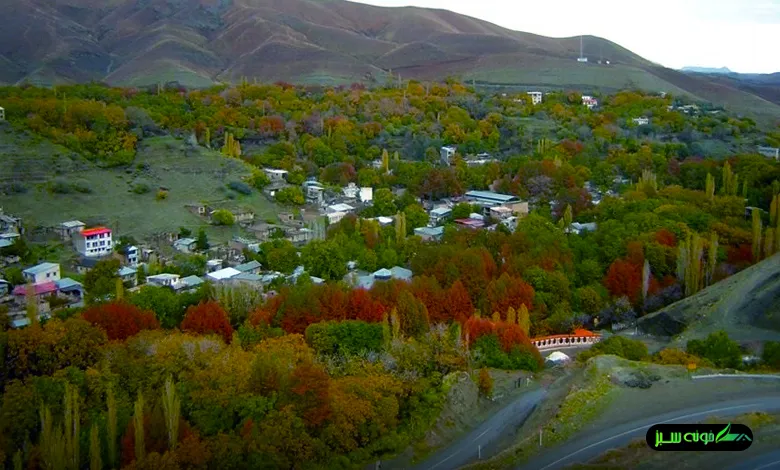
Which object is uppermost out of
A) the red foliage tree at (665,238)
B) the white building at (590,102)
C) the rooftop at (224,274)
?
the white building at (590,102)

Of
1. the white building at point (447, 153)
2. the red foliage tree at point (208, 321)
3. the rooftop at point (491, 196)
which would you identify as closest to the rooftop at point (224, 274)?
the red foliage tree at point (208, 321)

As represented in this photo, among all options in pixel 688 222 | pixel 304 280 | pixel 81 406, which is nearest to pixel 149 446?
pixel 81 406

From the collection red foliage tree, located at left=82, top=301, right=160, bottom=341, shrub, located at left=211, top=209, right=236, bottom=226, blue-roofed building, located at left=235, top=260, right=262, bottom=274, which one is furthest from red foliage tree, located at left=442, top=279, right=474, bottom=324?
shrub, located at left=211, top=209, right=236, bottom=226

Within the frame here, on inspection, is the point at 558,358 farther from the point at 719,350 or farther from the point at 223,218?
the point at 223,218

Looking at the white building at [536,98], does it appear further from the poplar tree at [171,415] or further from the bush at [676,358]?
the poplar tree at [171,415]

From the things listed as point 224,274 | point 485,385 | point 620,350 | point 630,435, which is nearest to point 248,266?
point 224,274

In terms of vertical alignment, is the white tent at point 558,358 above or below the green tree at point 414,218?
below

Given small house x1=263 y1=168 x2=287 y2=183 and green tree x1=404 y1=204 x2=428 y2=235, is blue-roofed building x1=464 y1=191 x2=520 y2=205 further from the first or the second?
small house x1=263 y1=168 x2=287 y2=183
